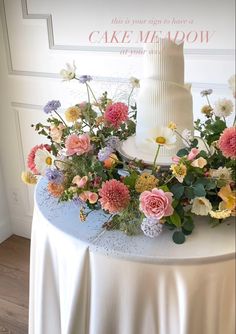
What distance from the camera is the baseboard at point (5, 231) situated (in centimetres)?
223

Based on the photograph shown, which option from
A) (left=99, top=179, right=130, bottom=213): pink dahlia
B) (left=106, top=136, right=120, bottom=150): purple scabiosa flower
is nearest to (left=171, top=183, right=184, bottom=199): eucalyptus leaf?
(left=99, top=179, right=130, bottom=213): pink dahlia

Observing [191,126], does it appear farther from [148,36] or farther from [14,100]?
[14,100]

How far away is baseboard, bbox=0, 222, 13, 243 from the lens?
223cm

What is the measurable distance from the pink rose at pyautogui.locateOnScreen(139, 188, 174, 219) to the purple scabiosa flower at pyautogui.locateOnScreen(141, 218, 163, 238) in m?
0.03

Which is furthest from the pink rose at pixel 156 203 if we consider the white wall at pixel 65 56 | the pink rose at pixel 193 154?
the white wall at pixel 65 56

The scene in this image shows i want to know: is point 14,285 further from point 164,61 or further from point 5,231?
point 164,61

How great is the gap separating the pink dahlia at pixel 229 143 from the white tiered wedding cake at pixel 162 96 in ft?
0.55

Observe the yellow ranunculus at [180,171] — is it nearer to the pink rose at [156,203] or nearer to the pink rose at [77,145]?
the pink rose at [156,203]

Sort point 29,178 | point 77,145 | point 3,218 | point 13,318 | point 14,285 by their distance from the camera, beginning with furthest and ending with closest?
1. point 3,218
2. point 14,285
3. point 13,318
4. point 29,178
5. point 77,145

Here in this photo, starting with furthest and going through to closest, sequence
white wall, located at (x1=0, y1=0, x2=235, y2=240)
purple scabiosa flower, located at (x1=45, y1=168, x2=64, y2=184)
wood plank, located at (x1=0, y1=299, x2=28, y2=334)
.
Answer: wood plank, located at (x1=0, y1=299, x2=28, y2=334), white wall, located at (x1=0, y1=0, x2=235, y2=240), purple scabiosa flower, located at (x1=45, y1=168, x2=64, y2=184)

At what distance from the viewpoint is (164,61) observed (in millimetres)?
973

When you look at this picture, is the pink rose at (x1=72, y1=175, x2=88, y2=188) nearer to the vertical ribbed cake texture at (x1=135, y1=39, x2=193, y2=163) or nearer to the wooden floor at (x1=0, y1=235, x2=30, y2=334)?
the vertical ribbed cake texture at (x1=135, y1=39, x2=193, y2=163)

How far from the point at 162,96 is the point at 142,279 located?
0.47m

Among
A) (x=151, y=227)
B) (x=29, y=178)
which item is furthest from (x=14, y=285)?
(x=151, y=227)
